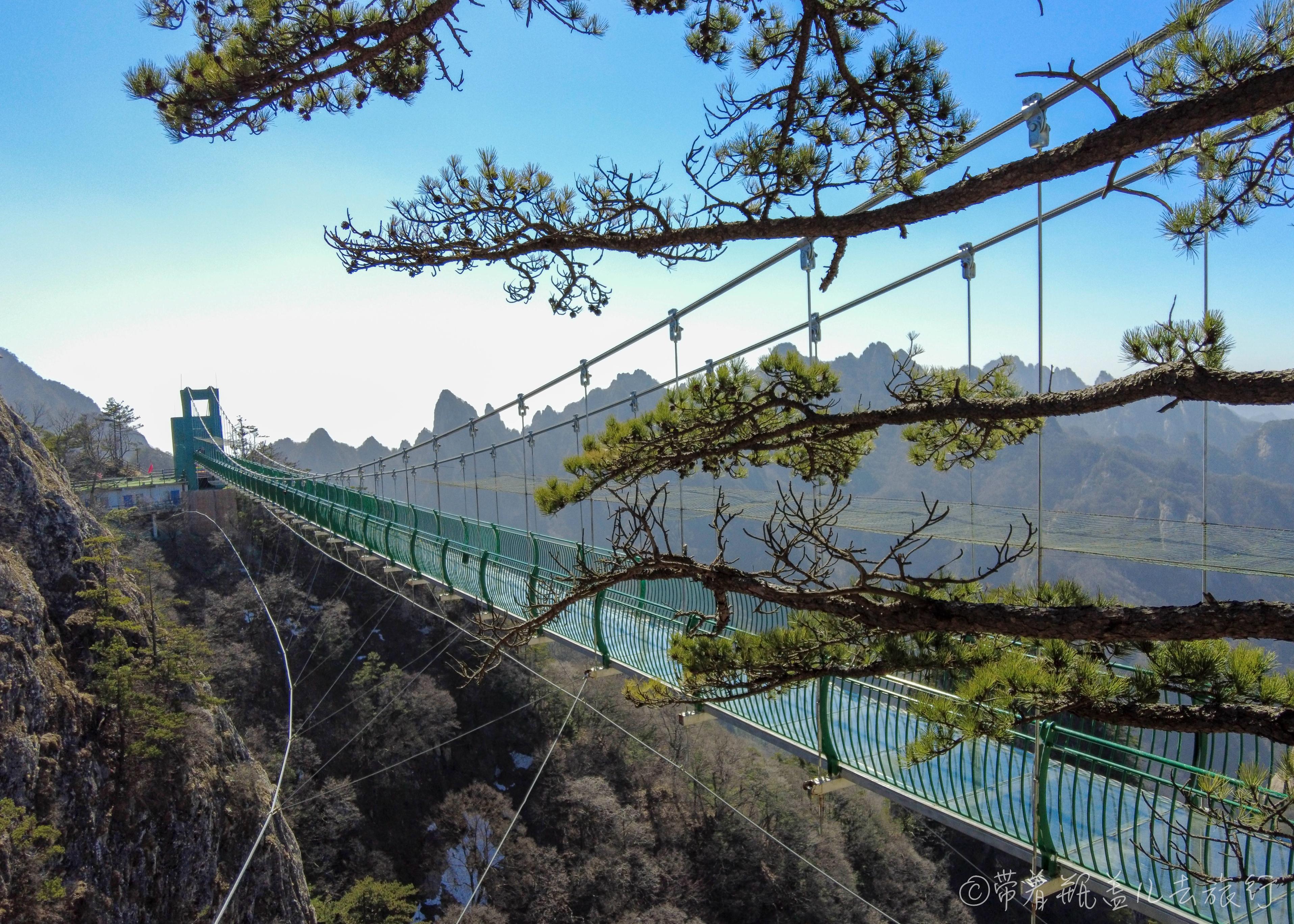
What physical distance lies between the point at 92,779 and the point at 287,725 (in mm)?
9311

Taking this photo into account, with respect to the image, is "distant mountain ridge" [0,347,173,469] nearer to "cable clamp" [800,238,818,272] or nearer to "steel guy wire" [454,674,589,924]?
"steel guy wire" [454,674,589,924]

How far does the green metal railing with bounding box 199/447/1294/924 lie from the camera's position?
2.08 m

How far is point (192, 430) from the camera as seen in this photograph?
2942cm

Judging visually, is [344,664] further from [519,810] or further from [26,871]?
[519,810]

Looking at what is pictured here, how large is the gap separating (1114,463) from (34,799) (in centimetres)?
1602

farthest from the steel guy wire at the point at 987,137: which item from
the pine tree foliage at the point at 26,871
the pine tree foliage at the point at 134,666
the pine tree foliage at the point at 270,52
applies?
the pine tree foliage at the point at 134,666

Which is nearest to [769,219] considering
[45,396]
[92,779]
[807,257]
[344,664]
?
[807,257]

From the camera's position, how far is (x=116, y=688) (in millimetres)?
9234

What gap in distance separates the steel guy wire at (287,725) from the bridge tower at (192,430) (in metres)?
3.55

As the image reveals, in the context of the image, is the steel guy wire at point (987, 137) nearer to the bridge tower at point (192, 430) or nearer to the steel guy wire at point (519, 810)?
the steel guy wire at point (519, 810)

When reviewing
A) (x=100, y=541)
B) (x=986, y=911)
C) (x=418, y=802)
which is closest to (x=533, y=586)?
(x=100, y=541)

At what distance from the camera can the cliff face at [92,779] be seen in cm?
779

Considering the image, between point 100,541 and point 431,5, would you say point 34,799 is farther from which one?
point 431,5

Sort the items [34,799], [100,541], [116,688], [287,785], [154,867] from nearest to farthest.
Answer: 1. [34,799]
2. [154,867]
3. [116,688]
4. [100,541]
5. [287,785]
